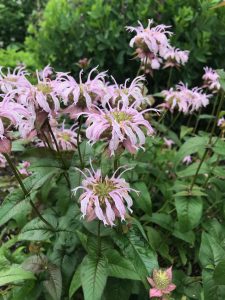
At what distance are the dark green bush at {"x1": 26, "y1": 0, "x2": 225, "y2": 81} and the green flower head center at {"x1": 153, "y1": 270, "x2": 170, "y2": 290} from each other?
1.66 meters

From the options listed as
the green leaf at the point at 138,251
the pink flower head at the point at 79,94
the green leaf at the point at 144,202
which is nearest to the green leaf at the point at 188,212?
the green leaf at the point at 144,202

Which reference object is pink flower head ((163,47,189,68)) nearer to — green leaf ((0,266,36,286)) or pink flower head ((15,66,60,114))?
pink flower head ((15,66,60,114))

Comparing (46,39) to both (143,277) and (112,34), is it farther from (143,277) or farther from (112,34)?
(143,277)

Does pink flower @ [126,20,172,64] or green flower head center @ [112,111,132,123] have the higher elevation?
pink flower @ [126,20,172,64]

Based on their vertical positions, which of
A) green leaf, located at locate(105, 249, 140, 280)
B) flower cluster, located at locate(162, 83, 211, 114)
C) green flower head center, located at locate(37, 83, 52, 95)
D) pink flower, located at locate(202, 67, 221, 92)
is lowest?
green leaf, located at locate(105, 249, 140, 280)

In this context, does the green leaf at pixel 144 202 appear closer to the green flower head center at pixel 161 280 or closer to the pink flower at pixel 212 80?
the green flower head center at pixel 161 280

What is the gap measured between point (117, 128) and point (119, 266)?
430 millimetres

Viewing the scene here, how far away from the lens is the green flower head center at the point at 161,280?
1.21 meters

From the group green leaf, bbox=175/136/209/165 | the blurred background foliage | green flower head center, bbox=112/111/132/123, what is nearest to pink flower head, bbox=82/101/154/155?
green flower head center, bbox=112/111/132/123

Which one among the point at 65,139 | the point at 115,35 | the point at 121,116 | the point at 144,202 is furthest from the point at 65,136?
the point at 115,35

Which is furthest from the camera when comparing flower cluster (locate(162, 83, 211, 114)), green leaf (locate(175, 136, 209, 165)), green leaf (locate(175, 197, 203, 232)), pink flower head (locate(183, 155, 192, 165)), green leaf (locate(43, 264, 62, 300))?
pink flower head (locate(183, 155, 192, 165))

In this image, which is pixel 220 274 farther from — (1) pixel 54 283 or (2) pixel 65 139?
(2) pixel 65 139

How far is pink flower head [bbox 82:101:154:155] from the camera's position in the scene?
1.12m

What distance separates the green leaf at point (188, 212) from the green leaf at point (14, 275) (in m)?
0.54
